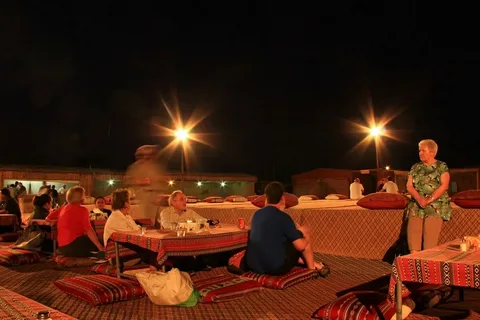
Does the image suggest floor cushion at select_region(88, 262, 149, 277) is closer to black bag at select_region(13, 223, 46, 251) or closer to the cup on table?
the cup on table

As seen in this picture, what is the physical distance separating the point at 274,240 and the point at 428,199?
1687mm

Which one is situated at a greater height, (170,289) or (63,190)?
(63,190)

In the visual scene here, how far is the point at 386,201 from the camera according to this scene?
6598mm

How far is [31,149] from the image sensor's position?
28688 millimetres

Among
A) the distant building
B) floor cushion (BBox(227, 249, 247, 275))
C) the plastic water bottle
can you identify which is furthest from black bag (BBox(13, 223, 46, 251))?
the distant building

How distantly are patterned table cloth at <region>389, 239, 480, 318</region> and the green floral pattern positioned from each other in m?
2.11

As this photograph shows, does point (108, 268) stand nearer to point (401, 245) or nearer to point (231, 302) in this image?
point (231, 302)

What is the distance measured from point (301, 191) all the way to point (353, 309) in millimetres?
18165

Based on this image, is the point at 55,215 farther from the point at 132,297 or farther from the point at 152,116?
the point at 152,116

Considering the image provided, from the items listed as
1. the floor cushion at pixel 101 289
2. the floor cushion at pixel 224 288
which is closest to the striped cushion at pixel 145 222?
the floor cushion at pixel 101 289

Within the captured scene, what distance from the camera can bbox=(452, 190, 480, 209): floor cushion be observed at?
228 inches

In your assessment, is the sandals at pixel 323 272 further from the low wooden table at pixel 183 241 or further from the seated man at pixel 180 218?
the seated man at pixel 180 218

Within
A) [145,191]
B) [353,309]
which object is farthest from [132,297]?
[145,191]

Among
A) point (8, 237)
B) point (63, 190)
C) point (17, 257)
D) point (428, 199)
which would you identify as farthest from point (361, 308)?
point (63, 190)
